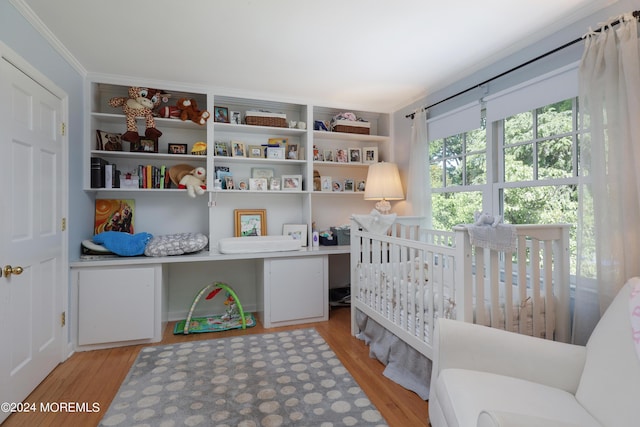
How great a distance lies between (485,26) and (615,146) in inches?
40.0

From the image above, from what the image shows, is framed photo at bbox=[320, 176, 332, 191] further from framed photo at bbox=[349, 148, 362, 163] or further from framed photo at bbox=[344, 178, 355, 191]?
framed photo at bbox=[349, 148, 362, 163]

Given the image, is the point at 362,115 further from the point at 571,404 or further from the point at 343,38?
the point at 571,404

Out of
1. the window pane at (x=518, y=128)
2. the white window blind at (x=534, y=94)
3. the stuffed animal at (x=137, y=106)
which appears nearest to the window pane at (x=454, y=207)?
the window pane at (x=518, y=128)

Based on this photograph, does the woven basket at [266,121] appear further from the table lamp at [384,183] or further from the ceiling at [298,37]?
the table lamp at [384,183]

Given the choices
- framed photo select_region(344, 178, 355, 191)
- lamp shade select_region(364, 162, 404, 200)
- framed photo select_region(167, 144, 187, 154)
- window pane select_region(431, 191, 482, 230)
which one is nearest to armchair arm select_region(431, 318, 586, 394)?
window pane select_region(431, 191, 482, 230)

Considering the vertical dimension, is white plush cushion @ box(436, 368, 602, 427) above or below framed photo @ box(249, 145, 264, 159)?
Result: below

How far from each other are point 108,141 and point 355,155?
239 centimetres

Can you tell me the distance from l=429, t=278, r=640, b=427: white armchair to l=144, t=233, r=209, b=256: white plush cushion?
206 centimetres

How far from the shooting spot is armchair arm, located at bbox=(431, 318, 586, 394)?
125 centimetres

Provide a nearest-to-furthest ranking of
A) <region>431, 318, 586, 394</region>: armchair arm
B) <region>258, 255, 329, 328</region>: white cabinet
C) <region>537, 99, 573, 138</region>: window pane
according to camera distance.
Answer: <region>431, 318, 586, 394</region>: armchair arm < <region>537, 99, 573, 138</region>: window pane < <region>258, 255, 329, 328</region>: white cabinet

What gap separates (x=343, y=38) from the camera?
6.86 ft

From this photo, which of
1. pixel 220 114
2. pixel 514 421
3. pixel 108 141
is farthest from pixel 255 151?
pixel 514 421

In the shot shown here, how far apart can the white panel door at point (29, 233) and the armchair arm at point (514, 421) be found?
A: 2176mm

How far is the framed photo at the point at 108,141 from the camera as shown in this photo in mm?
2734
